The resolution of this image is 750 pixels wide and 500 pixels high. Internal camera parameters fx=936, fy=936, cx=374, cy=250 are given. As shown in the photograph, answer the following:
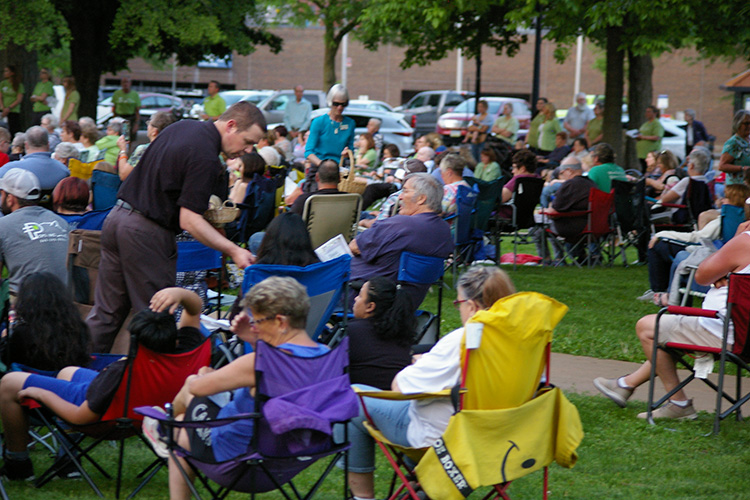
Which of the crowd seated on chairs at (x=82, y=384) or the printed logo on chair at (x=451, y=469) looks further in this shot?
the crowd seated on chairs at (x=82, y=384)

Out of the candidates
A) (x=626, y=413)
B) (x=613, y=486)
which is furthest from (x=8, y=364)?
(x=626, y=413)

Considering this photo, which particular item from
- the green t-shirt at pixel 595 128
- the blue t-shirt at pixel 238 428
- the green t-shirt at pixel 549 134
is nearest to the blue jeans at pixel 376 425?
the blue t-shirt at pixel 238 428

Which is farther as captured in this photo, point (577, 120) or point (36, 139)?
point (577, 120)

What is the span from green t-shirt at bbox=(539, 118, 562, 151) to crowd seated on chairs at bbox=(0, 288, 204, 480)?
14962mm

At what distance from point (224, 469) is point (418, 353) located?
1526 mm

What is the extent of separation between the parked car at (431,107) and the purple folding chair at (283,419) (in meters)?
27.4

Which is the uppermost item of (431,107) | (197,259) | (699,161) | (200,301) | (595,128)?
(431,107)

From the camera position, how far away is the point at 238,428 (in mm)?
3635

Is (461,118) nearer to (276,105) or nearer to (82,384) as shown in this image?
(276,105)

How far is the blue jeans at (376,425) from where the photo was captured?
3.99 metres

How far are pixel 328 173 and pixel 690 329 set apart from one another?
3503 mm

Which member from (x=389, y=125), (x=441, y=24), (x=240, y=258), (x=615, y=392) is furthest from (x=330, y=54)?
(x=240, y=258)

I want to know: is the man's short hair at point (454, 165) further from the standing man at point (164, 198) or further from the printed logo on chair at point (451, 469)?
the printed logo on chair at point (451, 469)

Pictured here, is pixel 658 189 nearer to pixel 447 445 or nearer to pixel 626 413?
pixel 626 413
